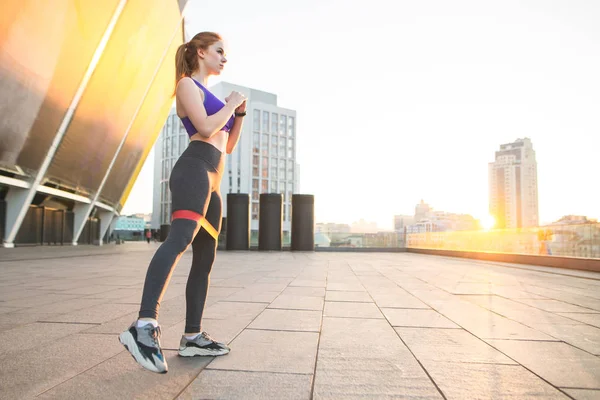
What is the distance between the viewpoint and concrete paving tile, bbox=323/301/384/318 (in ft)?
13.4

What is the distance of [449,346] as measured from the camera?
2.90 m

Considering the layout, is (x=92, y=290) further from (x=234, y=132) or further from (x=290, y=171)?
(x=290, y=171)

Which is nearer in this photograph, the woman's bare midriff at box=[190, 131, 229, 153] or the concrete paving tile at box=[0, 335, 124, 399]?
the concrete paving tile at box=[0, 335, 124, 399]

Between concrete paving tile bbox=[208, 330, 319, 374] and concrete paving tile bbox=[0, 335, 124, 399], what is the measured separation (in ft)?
Answer: 2.33

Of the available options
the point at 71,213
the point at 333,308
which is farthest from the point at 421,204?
the point at 333,308

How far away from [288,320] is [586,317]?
2.85 meters

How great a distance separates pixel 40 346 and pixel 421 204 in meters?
182

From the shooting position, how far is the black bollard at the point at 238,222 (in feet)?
64.8

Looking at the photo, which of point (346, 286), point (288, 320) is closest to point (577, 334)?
point (288, 320)

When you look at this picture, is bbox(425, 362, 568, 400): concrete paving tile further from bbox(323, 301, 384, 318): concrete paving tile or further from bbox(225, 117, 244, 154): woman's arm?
bbox(225, 117, 244, 154): woman's arm

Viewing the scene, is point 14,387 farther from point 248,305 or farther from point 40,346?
point 248,305

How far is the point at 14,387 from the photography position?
196 cm

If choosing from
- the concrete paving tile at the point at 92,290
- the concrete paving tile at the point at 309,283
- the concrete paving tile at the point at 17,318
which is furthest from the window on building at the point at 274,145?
the concrete paving tile at the point at 17,318

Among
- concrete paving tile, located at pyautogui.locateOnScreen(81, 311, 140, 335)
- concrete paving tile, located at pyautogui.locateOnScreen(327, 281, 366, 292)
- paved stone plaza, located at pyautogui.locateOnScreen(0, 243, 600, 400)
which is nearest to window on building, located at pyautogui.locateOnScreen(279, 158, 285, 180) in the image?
concrete paving tile, located at pyautogui.locateOnScreen(327, 281, 366, 292)
